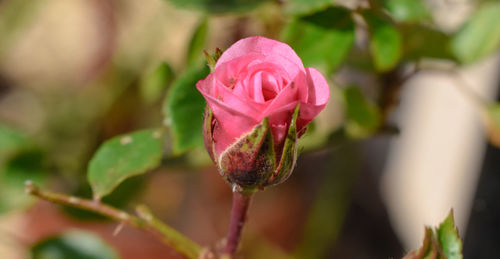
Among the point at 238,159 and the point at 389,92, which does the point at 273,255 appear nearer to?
the point at 389,92

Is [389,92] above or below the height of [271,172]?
below

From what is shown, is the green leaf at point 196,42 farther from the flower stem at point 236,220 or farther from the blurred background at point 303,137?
the flower stem at point 236,220

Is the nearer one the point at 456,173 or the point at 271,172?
the point at 271,172

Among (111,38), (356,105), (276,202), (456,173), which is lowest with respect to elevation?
(456,173)

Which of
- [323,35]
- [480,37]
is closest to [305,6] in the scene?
[323,35]

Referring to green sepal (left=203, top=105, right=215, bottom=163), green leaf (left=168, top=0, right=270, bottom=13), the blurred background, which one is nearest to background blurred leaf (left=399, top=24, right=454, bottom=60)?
the blurred background

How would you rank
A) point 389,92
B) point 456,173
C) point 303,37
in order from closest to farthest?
point 303,37, point 389,92, point 456,173

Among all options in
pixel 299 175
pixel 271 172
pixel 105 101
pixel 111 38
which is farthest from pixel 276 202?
pixel 271 172

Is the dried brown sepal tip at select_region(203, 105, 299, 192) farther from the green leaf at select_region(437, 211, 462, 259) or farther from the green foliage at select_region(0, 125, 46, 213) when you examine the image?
the green foliage at select_region(0, 125, 46, 213)
